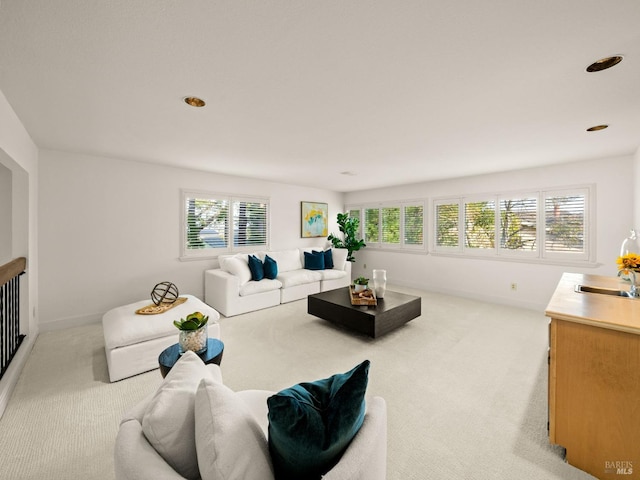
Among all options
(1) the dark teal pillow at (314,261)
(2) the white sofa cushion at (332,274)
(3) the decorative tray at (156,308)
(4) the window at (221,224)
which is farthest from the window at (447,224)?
(3) the decorative tray at (156,308)

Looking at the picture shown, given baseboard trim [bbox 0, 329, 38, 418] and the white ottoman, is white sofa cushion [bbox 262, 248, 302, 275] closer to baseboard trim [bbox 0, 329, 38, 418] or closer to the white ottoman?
the white ottoman

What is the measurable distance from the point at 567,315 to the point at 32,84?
3823 mm

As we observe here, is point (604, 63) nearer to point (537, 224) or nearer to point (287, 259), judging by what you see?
point (537, 224)

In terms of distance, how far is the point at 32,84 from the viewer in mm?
1954

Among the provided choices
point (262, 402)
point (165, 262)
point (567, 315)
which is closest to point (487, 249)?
point (567, 315)

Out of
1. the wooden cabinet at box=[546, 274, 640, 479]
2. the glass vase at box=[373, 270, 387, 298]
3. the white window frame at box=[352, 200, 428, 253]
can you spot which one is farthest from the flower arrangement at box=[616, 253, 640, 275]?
the white window frame at box=[352, 200, 428, 253]

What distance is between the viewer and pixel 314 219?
6715mm

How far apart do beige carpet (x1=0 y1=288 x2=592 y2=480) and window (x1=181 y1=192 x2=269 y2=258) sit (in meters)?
1.57

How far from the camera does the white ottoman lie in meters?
2.41

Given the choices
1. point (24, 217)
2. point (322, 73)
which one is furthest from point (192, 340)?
point (24, 217)

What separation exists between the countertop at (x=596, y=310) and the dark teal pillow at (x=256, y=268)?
3778 mm

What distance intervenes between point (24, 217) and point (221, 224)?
2.51m

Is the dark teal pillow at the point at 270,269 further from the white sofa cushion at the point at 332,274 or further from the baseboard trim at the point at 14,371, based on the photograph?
the baseboard trim at the point at 14,371

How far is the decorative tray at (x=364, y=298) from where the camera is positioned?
11.6 feet
